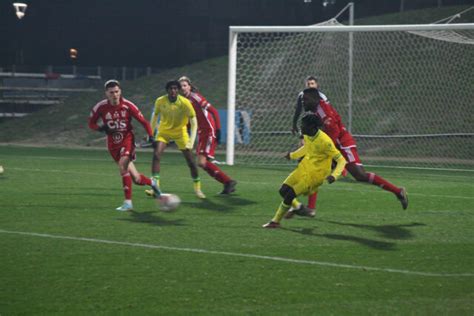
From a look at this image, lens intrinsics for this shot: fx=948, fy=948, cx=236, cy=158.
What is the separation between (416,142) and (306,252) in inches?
727

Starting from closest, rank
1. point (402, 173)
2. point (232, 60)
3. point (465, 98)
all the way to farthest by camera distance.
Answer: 1. point (402, 173)
2. point (232, 60)
3. point (465, 98)

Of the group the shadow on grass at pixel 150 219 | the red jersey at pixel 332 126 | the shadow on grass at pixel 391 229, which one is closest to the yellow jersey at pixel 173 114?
the shadow on grass at pixel 150 219

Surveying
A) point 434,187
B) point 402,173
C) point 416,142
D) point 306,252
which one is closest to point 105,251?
point 306,252

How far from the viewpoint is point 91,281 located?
24.6ft

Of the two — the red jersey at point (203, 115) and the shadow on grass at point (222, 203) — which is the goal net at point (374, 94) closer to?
the red jersey at point (203, 115)

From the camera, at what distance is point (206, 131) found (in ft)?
50.4

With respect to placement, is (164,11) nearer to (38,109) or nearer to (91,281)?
(38,109)

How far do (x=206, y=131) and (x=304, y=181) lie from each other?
4997 mm

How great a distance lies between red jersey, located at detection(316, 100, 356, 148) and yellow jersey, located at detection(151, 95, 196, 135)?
2.63 metres

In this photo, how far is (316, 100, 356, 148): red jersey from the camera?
40.1 ft

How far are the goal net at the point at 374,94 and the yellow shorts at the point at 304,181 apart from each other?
13342 mm

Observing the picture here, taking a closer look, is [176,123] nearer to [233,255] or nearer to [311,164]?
[311,164]

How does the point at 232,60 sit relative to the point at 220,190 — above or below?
above

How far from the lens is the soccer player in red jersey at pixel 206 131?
48.3 feet
